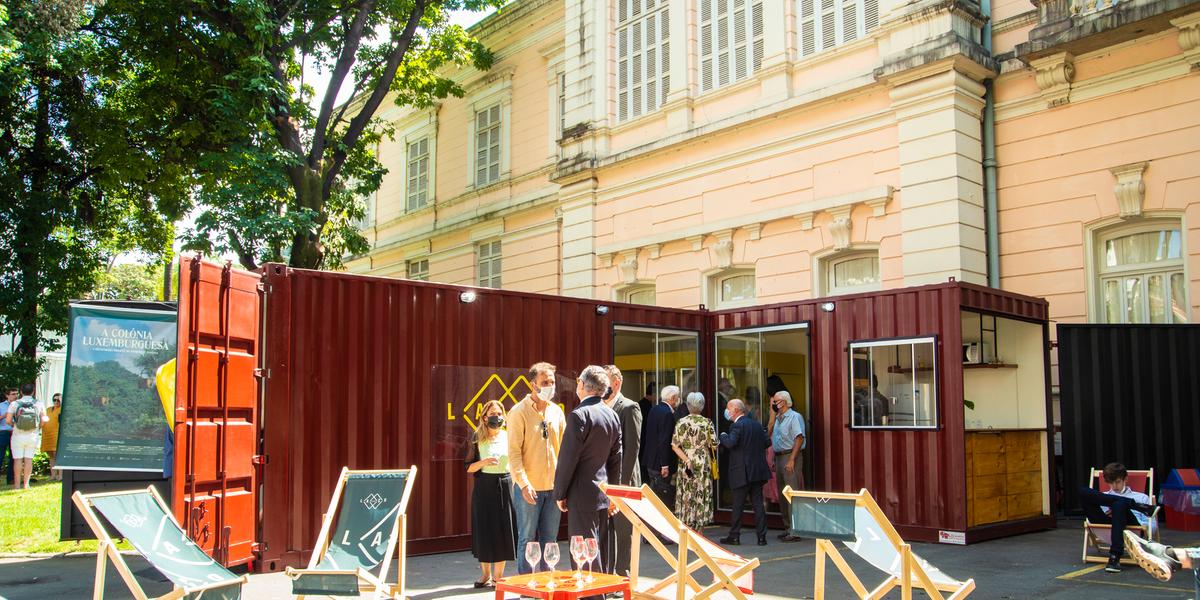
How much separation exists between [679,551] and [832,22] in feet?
36.2

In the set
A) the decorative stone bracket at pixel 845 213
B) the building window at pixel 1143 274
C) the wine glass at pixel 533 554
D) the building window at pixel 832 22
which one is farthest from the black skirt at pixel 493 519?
the building window at pixel 832 22

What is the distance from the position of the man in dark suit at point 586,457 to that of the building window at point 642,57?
37.9 feet

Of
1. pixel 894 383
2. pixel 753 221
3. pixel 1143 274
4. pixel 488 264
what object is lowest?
pixel 894 383

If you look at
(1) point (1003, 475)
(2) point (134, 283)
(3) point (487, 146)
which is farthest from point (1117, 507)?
(2) point (134, 283)

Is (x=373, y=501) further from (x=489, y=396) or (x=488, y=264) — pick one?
(x=488, y=264)

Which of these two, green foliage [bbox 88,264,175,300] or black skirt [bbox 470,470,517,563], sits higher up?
green foliage [bbox 88,264,175,300]

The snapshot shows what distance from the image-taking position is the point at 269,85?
55.9ft

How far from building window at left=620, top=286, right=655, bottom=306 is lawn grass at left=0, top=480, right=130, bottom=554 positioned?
9.64m

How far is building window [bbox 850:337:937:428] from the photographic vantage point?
1054 cm

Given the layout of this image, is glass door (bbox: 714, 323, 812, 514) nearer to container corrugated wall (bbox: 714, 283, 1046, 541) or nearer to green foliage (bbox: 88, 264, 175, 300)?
container corrugated wall (bbox: 714, 283, 1046, 541)

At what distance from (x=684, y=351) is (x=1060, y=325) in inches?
174

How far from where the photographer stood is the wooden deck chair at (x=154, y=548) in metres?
5.59

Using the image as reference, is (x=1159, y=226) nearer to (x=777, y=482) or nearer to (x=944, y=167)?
(x=944, y=167)

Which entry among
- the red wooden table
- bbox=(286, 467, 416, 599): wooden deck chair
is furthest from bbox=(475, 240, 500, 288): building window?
the red wooden table
